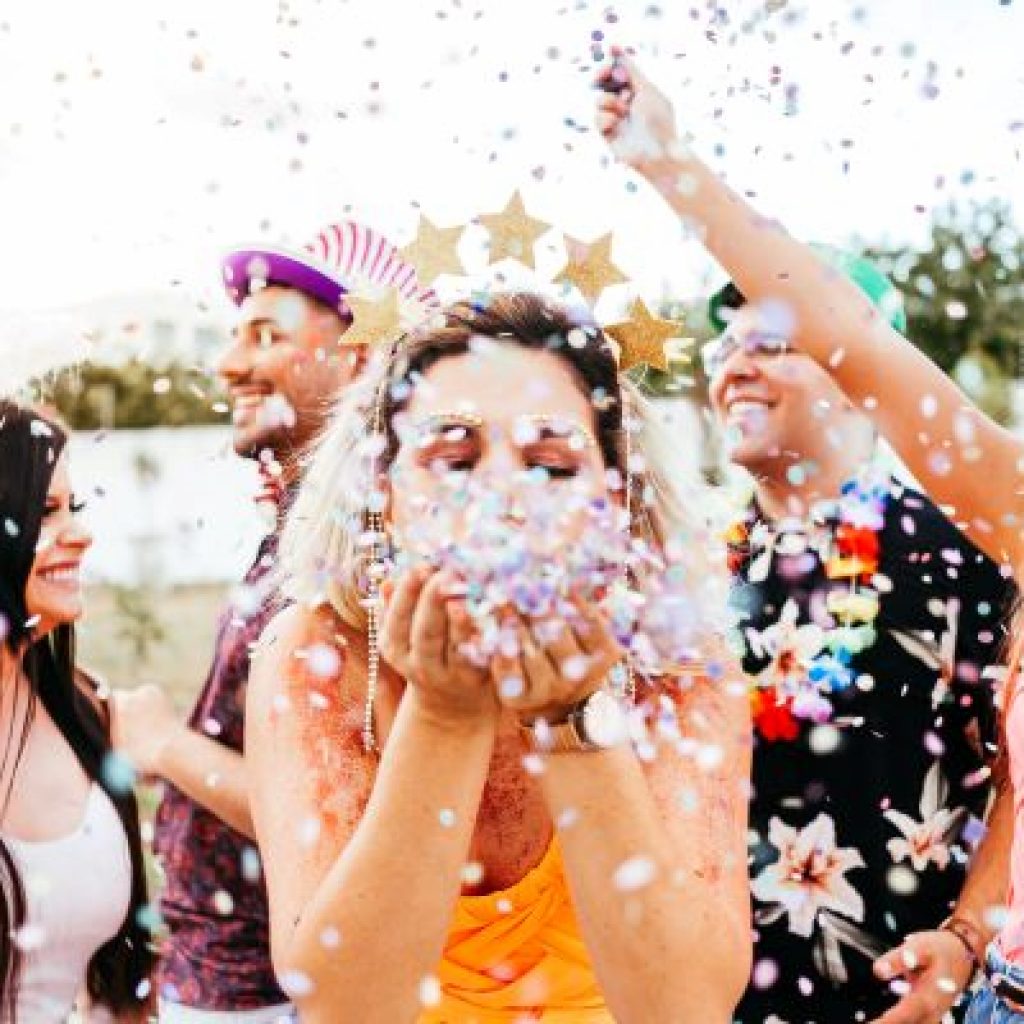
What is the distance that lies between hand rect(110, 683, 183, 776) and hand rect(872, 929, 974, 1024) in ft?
4.58

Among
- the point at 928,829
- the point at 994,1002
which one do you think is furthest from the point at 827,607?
the point at 994,1002

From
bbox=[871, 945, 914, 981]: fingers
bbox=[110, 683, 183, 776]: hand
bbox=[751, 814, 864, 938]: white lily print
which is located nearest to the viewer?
bbox=[871, 945, 914, 981]: fingers

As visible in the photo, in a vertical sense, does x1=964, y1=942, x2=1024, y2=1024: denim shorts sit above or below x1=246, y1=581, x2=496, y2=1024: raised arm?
below

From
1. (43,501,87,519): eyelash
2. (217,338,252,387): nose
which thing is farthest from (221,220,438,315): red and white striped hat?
(43,501,87,519): eyelash

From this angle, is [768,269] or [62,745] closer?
[768,269]

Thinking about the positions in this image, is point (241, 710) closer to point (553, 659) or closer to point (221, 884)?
point (221, 884)

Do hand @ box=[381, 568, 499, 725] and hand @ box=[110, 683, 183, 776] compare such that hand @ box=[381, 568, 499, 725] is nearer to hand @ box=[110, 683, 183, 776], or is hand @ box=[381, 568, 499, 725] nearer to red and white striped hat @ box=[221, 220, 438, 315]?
hand @ box=[110, 683, 183, 776]

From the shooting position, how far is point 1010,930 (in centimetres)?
242

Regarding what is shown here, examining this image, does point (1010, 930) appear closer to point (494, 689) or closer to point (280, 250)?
point (494, 689)

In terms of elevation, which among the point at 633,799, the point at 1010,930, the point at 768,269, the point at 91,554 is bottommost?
the point at 1010,930

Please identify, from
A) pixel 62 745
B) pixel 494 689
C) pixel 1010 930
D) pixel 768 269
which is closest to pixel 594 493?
pixel 494 689

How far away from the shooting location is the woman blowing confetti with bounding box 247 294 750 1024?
6.33 feet

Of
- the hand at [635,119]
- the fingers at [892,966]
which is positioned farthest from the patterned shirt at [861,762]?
the hand at [635,119]

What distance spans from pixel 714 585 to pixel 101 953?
132 centimetres
